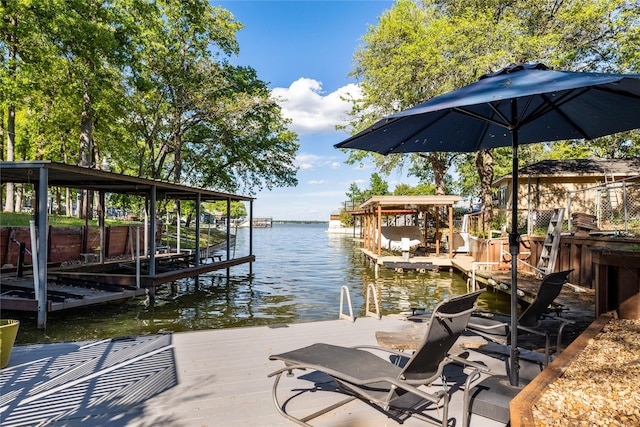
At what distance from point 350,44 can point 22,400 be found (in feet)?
80.8

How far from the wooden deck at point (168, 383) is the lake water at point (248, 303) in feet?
12.9

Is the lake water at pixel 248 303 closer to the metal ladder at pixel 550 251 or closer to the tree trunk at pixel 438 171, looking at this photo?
the metal ladder at pixel 550 251

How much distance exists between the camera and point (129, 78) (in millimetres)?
19281

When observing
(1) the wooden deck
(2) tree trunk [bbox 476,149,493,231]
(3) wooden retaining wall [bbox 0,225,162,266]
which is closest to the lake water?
(3) wooden retaining wall [bbox 0,225,162,266]

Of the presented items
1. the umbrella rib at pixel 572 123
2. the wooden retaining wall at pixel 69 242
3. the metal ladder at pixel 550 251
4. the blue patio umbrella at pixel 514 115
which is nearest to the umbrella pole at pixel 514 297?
the blue patio umbrella at pixel 514 115

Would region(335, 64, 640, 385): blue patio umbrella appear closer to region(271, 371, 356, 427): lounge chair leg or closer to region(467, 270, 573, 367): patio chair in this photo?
region(467, 270, 573, 367): patio chair

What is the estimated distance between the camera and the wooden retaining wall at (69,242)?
1080cm

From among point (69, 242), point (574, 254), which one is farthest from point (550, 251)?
point (69, 242)

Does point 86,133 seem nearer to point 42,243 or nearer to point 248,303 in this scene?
point 248,303

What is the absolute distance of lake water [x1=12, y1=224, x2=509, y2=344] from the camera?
27.3 feet

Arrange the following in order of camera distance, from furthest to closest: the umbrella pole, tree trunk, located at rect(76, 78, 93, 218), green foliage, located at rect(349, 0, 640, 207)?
tree trunk, located at rect(76, 78, 93, 218) < green foliage, located at rect(349, 0, 640, 207) < the umbrella pole

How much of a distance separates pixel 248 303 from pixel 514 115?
30.4 ft

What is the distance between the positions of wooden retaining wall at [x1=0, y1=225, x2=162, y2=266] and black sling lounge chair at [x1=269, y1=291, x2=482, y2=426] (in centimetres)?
1149

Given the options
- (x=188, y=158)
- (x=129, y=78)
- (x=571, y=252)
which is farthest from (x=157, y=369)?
(x=188, y=158)
